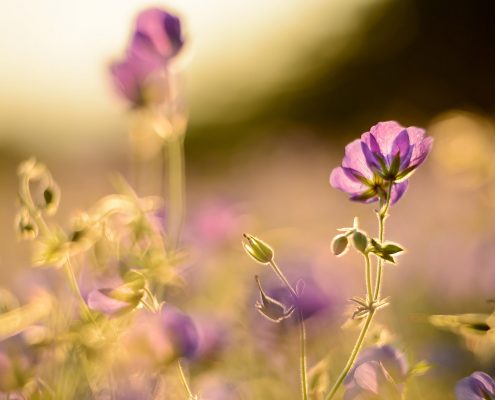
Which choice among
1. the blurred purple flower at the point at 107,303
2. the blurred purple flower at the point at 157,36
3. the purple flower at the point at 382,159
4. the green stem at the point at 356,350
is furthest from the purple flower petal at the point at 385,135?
the blurred purple flower at the point at 157,36

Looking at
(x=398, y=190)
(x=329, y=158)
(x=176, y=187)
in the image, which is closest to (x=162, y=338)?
(x=398, y=190)

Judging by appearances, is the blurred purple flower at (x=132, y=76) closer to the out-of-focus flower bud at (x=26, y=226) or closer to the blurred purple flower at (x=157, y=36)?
the blurred purple flower at (x=157, y=36)

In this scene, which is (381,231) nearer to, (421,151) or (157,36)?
(421,151)

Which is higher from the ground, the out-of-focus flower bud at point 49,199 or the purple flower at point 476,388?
the out-of-focus flower bud at point 49,199

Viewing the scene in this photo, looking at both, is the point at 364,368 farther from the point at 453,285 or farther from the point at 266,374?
the point at 453,285

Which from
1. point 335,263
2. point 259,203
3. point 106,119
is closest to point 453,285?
point 335,263

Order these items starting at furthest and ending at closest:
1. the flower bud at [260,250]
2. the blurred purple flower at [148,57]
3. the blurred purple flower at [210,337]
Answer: the blurred purple flower at [148,57]
the blurred purple flower at [210,337]
the flower bud at [260,250]
